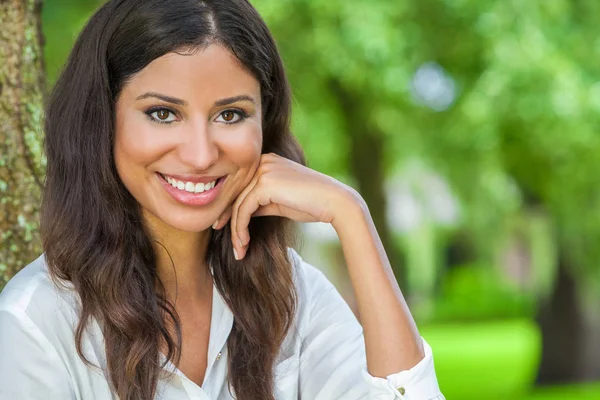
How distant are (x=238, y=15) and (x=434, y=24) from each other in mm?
6392

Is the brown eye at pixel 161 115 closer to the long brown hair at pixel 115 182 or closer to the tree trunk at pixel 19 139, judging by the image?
the long brown hair at pixel 115 182

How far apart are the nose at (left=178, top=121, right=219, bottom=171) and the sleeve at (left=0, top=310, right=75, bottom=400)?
0.50 meters

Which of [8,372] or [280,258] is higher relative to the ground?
[280,258]

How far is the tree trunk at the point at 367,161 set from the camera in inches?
388

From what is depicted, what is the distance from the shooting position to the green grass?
1188 centimetres

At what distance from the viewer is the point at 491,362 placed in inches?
647

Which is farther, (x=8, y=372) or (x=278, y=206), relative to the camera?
(x=278, y=206)

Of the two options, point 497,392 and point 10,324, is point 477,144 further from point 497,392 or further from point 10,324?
point 10,324

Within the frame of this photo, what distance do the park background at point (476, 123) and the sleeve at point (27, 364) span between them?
0.58 m

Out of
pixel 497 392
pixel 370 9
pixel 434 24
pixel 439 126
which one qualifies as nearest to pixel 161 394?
pixel 370 9

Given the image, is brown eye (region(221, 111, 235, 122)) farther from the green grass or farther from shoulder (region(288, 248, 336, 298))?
the green grass

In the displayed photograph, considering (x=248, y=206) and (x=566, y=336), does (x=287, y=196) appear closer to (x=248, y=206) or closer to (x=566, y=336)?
(x=248, y=206)

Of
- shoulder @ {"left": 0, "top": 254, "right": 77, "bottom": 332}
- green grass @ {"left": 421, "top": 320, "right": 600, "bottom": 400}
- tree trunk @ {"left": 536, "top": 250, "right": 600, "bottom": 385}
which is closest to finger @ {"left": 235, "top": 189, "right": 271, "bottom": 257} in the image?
shoulder @ {"left": 0, "top": 254, "right": 77, "bottom": 332}

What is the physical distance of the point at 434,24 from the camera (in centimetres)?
844
